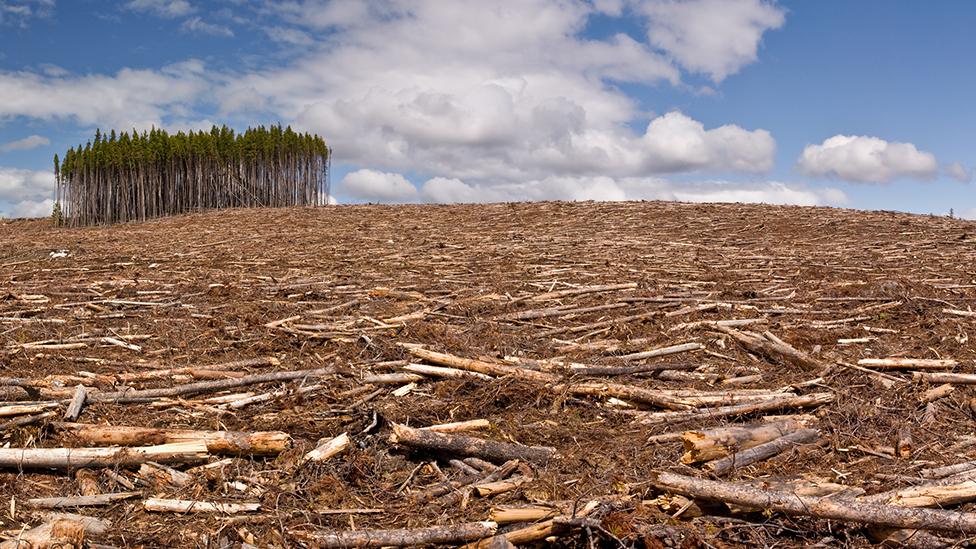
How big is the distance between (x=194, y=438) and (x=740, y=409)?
4303 mm

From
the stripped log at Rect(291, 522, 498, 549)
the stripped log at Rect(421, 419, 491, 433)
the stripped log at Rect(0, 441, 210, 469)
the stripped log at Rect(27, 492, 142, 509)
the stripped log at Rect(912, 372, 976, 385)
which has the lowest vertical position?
the stripped log at Rect(27, 492, 142, 509)

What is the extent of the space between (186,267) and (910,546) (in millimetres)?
13366

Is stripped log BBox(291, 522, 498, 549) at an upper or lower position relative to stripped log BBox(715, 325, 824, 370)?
lower

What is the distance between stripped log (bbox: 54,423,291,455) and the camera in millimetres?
5242

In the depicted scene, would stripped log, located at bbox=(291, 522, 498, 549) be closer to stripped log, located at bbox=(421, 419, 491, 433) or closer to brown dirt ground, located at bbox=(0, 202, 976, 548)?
brown dirt ground, located at bbox=(0, 202, 976, 548)

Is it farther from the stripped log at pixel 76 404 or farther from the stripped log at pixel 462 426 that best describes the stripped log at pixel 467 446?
the stripped log at pixel 76 404

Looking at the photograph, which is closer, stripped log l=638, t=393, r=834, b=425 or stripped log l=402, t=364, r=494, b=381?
stripped log l=638, t=393, r=834, b=425

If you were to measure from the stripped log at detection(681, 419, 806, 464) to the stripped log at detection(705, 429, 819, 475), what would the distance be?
49 mm

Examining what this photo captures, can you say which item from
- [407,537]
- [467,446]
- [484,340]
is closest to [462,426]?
[467,446]

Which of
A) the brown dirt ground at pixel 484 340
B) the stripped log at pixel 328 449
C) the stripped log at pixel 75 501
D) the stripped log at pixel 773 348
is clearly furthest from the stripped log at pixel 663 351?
Answer: the stripped log at pixel 75 501

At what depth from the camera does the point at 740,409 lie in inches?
233

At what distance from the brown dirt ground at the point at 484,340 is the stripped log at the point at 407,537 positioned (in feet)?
0.80

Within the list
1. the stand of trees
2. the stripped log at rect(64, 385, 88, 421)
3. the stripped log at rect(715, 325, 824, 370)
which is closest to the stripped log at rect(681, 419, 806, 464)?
the stripped log at rect(715, 325, 824, 370)

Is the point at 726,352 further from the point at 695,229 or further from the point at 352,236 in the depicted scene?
the point at 352,236
